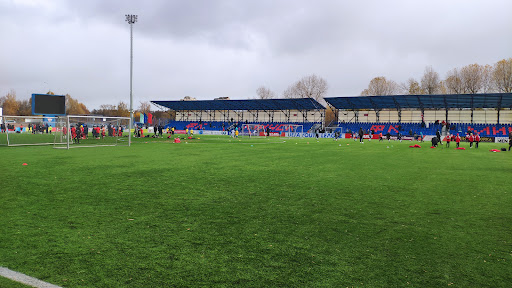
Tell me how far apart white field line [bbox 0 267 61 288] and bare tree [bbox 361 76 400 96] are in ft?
272

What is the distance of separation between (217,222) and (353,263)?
2.40 meters

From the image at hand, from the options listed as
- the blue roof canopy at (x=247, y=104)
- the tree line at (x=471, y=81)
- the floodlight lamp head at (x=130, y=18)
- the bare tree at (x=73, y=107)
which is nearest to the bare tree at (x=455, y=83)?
the tree line at (x=471, y=81)

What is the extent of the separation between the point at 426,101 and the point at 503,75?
16811 millimetres

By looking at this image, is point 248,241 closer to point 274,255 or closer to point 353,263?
point 274,255

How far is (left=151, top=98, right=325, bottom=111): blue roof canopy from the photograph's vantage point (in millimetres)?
65938

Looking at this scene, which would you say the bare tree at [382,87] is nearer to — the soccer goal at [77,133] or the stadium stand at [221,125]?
the stadium stand at [221,125]

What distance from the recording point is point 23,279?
341 centimetres

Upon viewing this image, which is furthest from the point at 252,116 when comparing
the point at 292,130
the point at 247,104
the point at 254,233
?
the point at 254,233

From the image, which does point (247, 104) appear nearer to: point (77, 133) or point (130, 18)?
point (130, 18)

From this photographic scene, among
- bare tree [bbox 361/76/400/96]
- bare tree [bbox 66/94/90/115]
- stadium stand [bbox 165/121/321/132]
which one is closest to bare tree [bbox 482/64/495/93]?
bare tree [bbox 361/76/400/96]

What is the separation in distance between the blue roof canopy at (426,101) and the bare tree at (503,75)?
25.9ft

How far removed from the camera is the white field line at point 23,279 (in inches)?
130

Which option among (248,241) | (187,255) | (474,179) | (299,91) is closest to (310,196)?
(248,241)

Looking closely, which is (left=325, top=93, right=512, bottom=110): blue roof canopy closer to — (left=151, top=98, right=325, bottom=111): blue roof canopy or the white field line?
(left=151, top=98, right=325, bottom=111): blue roof canopy
